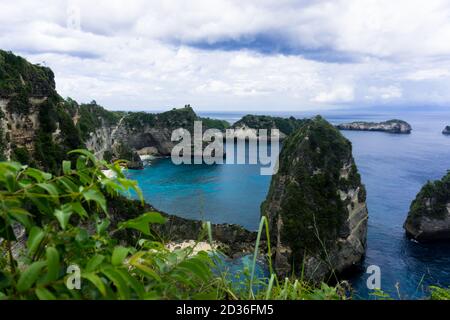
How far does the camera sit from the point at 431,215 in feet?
166

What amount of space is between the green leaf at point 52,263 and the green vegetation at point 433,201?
5510 cm

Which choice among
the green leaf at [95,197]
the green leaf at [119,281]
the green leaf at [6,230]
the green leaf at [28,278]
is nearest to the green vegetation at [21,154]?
the green leaf at [6,230]

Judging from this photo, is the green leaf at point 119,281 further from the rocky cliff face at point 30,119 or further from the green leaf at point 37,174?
the rocky cliff face at point 30,119

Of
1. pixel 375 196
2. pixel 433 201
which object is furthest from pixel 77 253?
pixel 375 196

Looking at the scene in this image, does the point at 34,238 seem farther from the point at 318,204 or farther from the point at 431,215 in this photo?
the point at 431,215

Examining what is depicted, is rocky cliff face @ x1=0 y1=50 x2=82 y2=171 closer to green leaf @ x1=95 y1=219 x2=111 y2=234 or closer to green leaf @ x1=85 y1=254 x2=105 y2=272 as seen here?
green leaf @ x1=95 y1=219 x2=111 y2=234

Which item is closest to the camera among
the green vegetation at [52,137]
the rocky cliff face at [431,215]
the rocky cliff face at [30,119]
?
the rocky cliff face at [30,119]

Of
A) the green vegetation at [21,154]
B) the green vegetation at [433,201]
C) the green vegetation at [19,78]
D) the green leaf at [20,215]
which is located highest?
the green vegetation at [19,78]

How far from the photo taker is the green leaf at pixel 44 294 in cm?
187

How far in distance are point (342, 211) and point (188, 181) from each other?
4406cm

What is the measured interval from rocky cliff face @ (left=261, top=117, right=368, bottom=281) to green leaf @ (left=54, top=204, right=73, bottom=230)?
3852 centimetres

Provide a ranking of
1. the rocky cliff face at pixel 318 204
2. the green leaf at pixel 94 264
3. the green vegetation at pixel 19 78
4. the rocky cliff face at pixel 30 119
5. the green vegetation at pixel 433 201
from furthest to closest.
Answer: the green vegetation at pixel 433 201, the rocky cliff face at pixel 318 204, the green vegetation at pixel 19 78, the rocky cliff face at pixel 30 119, the green leaf at pixel 94 264

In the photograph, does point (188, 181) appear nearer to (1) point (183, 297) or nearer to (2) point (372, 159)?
(2) point (372, 159)

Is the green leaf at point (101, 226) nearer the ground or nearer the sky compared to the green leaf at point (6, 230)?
nearer the ground
